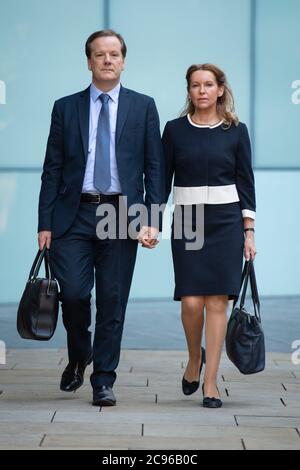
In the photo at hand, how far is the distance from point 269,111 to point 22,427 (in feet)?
15.2

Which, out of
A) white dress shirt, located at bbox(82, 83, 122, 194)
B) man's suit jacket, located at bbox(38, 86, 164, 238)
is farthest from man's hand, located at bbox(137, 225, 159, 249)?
white dress shirt, located at bbox(82, 83, 122, 194)

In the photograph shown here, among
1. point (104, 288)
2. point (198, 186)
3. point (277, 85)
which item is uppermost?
point (277, 85)

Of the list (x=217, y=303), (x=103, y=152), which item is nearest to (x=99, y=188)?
(x=103, y=152)

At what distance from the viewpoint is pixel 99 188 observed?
564 centimetres

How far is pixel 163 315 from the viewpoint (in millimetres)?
9039

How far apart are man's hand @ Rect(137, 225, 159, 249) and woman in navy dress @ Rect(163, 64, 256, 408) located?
0.82ft

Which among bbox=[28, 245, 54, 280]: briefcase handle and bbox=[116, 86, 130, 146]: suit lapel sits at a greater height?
bbox=[116, 86, 130, 146]: suit lapel

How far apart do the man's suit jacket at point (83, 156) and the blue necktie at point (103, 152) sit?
0.05 metres

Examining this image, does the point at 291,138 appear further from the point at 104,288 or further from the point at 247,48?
the point at 104,288

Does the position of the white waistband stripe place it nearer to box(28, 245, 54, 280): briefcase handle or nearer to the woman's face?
the woman's face

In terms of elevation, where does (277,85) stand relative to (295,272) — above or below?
above

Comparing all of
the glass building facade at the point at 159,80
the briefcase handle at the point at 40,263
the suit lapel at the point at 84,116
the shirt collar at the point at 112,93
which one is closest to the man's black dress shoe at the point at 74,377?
the briefcase handle at the point at 40,263

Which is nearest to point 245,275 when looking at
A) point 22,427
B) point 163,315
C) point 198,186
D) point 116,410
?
point 198,186

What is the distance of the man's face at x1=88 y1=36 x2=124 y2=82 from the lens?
5.66m
